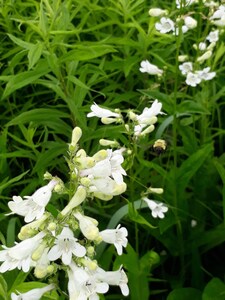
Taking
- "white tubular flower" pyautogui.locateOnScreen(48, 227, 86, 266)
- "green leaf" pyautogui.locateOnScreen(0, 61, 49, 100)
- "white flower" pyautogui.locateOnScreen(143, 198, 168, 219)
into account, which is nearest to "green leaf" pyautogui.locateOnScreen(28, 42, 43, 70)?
"green leaf" pyautogui.locateOnScreen(0, 61, 49, 100)

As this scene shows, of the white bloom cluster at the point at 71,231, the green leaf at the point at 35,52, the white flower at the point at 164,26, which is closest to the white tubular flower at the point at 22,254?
the white bloom cluster at the point at 71,231

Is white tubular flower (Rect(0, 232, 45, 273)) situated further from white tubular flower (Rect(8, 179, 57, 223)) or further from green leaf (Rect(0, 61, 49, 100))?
green leaf (Rect(0, 61, 49, 100))

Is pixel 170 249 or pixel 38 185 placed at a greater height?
pixel 38 185

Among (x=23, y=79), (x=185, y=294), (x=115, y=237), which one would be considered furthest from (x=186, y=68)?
(x=115, y=237)

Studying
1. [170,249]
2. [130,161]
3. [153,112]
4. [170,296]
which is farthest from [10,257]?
[170,249]

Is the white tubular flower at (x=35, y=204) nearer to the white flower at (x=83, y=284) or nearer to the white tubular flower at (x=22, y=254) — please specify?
Result: the white tubular flower at (x=22, y=254)

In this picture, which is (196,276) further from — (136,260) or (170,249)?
(136,260)

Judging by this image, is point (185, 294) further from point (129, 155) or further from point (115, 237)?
point (115, 237)
